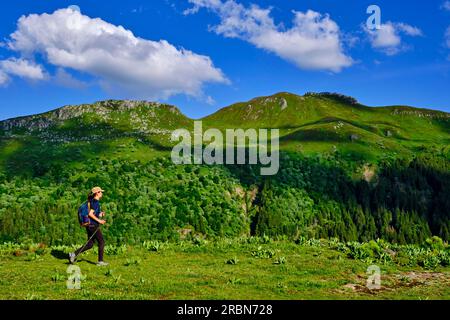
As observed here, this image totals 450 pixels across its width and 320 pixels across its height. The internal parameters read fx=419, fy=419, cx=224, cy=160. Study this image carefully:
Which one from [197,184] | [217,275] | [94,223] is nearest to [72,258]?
[94,223]

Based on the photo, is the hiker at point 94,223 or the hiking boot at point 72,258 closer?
the hiker at point 94,223

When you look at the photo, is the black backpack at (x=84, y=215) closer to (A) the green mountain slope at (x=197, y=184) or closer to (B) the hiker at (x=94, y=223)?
(B) the hiker at (x=94, y=223)

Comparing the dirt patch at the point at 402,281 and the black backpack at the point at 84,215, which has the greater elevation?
the black backpack at the point at 84,215

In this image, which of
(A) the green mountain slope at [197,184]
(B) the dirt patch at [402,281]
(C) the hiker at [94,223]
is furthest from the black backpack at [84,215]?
(A) the green mountain slope at [197,184]

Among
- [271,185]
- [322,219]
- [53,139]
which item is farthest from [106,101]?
[322,219]

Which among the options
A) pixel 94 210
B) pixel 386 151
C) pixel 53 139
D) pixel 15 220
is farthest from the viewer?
pixel 386 151

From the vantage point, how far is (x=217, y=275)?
20.4 metres

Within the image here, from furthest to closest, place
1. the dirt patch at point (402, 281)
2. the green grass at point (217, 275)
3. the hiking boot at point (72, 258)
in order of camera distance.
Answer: the hiking boot at point (72, 258), the dirt patch at point (402, 281), the green grass at point (217, 275)

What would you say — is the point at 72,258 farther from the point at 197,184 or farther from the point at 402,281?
the point at 197,184

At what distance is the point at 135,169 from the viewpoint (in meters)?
101

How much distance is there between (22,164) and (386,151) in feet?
376

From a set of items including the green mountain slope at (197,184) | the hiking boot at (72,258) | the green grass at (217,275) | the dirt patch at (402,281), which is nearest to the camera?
the green grass at (217,275)

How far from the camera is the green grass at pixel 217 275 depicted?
676 inches
